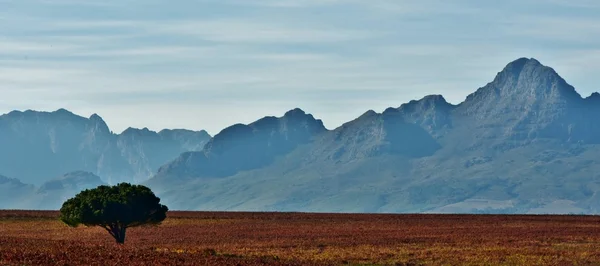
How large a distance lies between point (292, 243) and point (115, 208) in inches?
647

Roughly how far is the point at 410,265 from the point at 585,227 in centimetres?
5678

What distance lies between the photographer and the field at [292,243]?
56625 mm

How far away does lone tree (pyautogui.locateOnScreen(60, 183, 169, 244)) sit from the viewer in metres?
83.1

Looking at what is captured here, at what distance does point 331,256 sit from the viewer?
245ft

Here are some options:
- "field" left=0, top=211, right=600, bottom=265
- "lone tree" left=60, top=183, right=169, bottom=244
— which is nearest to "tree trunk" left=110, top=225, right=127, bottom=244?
"lone tree" left=60, top=183, right=169, bottom=244

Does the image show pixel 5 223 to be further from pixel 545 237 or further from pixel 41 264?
pixel 41 264

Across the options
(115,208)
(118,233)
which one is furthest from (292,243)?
(115,208)

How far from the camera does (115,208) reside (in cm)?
8319

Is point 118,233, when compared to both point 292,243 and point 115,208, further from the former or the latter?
point 292,243

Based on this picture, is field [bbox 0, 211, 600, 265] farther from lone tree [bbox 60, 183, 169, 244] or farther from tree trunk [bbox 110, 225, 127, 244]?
lone tree [bbox 60, 183, 169, 244]

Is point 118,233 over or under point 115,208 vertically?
under

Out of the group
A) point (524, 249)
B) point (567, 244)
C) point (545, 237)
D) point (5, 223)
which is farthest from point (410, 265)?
point (5, 223)

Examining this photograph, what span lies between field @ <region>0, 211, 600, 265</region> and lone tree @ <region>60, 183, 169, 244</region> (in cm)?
212

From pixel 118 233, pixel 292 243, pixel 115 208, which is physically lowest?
pixel 292 243
